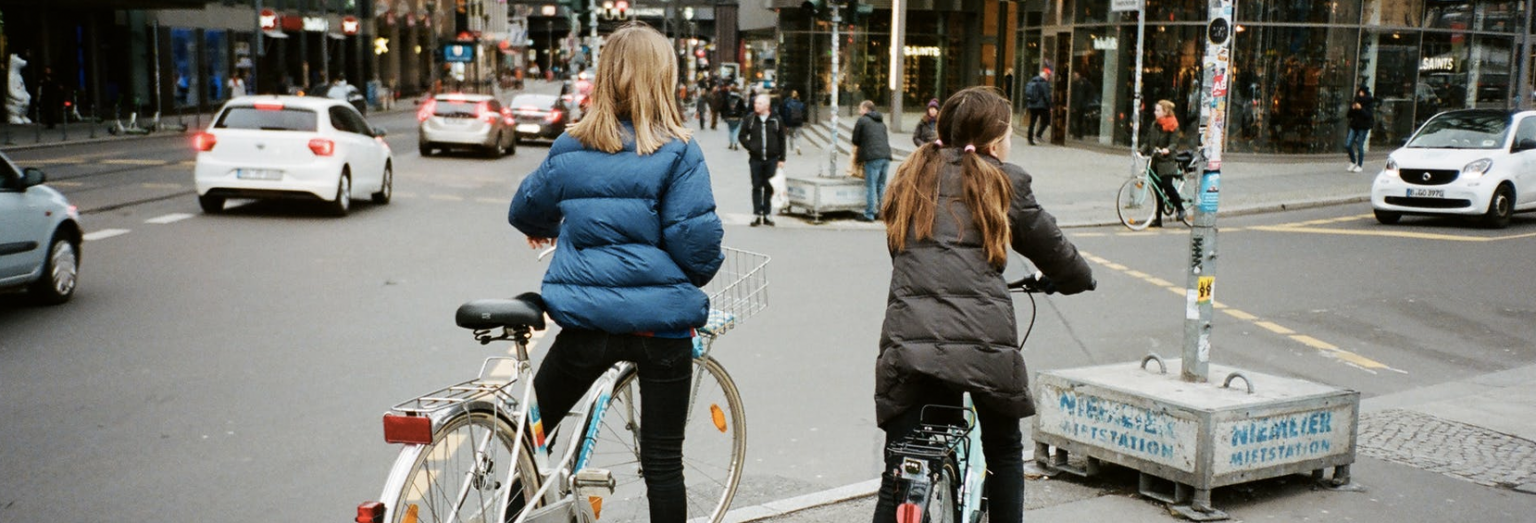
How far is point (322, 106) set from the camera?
17188 millimetres

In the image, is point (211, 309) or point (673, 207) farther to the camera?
point (211, 309)

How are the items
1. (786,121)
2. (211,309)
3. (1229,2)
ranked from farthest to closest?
1. (786,121)
2. (211,309)
3. (1229,2)

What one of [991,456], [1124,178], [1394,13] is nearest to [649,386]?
[991,456]

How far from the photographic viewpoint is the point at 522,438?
3844 millimetres

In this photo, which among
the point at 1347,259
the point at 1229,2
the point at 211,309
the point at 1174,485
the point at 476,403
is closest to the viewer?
the point at 476,403

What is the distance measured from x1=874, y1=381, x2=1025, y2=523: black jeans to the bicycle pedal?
80cm

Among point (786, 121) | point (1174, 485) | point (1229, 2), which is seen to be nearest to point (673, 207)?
point (1174, 485)

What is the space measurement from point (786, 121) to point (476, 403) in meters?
29.7

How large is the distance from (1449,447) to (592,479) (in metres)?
4.50

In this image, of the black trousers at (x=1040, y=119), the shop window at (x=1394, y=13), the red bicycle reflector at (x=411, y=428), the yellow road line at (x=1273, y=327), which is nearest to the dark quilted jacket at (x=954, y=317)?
the red bicycle reflector at (x=411, y=428)

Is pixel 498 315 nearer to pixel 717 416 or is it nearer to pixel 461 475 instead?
pixel 461 475

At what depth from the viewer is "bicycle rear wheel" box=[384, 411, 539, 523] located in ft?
11.1

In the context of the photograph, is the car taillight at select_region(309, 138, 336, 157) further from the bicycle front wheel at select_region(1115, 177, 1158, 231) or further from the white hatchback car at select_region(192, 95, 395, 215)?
the bicycle front wheel at select_region(1115, 177, 1158, 231)

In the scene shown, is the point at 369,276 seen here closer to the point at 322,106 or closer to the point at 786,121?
the point at 322,106
